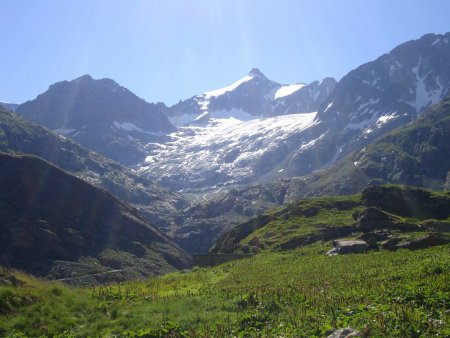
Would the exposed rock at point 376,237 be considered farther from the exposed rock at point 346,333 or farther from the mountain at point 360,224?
the exposed rock at point 346,333

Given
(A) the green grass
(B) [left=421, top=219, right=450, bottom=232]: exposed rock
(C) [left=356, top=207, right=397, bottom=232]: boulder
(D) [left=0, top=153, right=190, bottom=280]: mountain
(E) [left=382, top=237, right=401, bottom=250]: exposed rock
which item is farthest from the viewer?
(D) [left=0, top=153, right=190, bottom=280]: mountain

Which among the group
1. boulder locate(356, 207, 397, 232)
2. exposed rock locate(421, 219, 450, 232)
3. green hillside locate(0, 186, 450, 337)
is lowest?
exposed rock locate(421, 219, 450, 232)

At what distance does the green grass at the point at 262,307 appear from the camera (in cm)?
1745

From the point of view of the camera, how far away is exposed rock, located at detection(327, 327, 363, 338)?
49.7 ft

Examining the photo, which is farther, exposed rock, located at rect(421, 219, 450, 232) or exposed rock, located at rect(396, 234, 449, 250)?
exposed rock, located at rect(421, 219, 450, 232)

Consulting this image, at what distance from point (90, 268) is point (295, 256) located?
108658 millimetres

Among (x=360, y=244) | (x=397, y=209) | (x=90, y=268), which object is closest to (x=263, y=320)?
(x=360, y=244)

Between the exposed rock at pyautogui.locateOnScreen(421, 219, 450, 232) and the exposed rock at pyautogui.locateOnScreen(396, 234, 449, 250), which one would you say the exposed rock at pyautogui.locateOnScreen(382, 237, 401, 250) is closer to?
the exposed rock at pyautogui.locateOnScreen(396, 234, 449, 250)

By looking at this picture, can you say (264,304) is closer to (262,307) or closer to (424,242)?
(262,307)

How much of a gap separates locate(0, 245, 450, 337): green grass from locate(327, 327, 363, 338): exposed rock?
41 cm

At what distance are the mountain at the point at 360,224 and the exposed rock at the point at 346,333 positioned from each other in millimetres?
27039

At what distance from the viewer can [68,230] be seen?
163625 millimetres

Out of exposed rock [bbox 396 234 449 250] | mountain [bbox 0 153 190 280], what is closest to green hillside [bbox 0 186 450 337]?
exposed rock [bbox 396 234 449 250]

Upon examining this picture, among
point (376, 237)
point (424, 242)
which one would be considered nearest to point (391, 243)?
point (424, 242)
